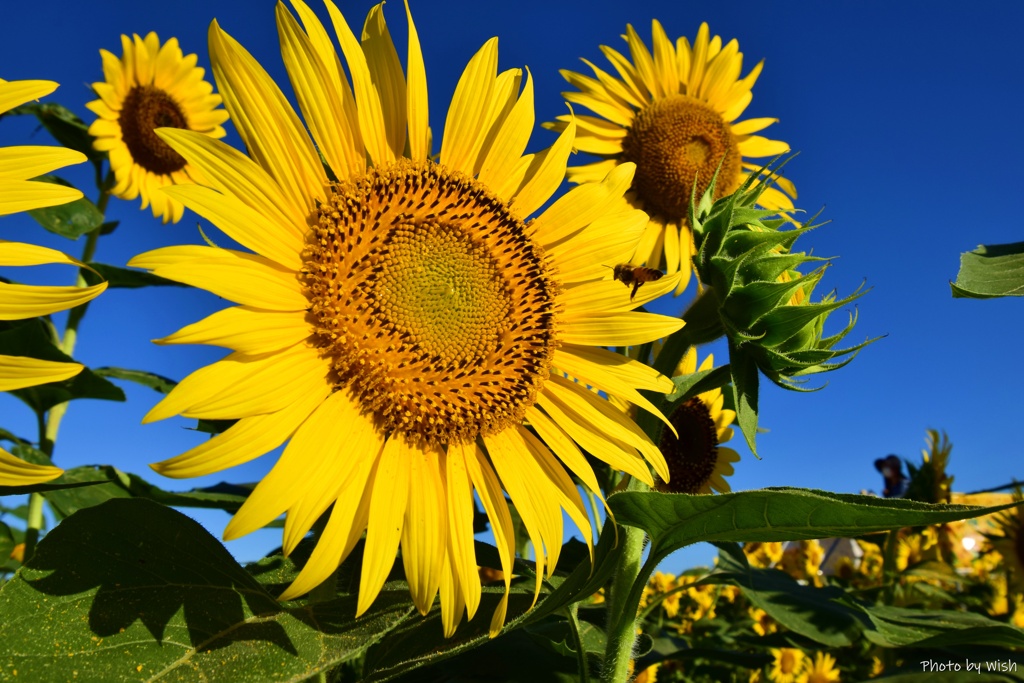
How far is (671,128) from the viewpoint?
15.2ft

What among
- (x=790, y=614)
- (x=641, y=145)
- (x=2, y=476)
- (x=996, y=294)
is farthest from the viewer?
(x=641, y=145)

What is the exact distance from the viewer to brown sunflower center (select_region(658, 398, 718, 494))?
11.1ft

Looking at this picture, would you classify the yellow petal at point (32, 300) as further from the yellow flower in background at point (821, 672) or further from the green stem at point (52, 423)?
the yellow flower in background at point (821, 672)

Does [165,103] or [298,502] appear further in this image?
[165,103]

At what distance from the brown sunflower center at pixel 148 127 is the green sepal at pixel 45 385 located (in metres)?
2.32

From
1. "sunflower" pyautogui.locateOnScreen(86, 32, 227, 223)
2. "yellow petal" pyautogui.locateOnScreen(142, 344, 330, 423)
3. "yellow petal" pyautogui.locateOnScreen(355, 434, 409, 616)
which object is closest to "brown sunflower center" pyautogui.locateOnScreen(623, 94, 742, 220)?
"sunflower" pyautogui.locateOnScreen(86, 32, 227, 223)

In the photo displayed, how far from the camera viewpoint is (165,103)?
5.80m

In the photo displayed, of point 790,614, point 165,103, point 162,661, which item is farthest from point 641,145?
point 162,661

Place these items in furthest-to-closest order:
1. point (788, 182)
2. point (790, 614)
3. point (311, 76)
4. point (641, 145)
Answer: point (788, 182) → point (641, 145) → point (790, 614) → point (311, 76)

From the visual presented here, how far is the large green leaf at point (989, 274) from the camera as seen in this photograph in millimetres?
1934

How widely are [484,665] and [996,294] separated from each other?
1.52 m

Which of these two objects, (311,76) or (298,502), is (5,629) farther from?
(311,76)

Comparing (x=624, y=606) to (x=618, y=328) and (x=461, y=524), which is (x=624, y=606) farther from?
(x=618, y=328)

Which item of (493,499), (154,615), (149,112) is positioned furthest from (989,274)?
(149,112)
